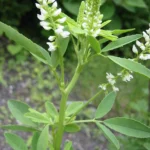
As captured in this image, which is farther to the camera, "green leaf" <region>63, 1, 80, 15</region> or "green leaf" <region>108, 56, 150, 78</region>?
"green leaf" <region>63, 1, 80, 15</region>

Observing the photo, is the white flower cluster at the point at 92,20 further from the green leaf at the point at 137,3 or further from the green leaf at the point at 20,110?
the green leaf at the point at 137,3

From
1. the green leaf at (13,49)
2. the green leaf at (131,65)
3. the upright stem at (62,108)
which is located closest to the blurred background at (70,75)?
the green leaf at (13,49)

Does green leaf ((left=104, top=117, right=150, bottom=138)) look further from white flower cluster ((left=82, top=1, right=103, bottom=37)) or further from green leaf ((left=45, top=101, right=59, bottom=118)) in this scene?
white flower cluster ((left=82, top=1, right=103, bottom=37))

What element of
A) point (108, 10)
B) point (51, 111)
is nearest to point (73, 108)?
point (51, 111)

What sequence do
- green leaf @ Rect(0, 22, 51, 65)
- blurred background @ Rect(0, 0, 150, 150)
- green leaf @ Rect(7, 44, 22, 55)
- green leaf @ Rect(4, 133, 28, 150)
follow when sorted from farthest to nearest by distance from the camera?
green leaf @ Rect(7, 44, 22, 55), blurred background @ Rect(0, 0, 150, 150), green leaf @ Rect(4, 133, 28, 150), green leaf @ Rect(0, 22, 51, 65)

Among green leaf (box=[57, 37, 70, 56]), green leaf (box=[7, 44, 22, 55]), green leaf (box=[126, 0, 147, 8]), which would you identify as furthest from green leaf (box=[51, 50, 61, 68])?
green leaf (box=[126, 0, 147, 8])

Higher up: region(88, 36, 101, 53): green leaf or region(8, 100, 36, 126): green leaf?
region(88, 36, 101, 53): green leaf
